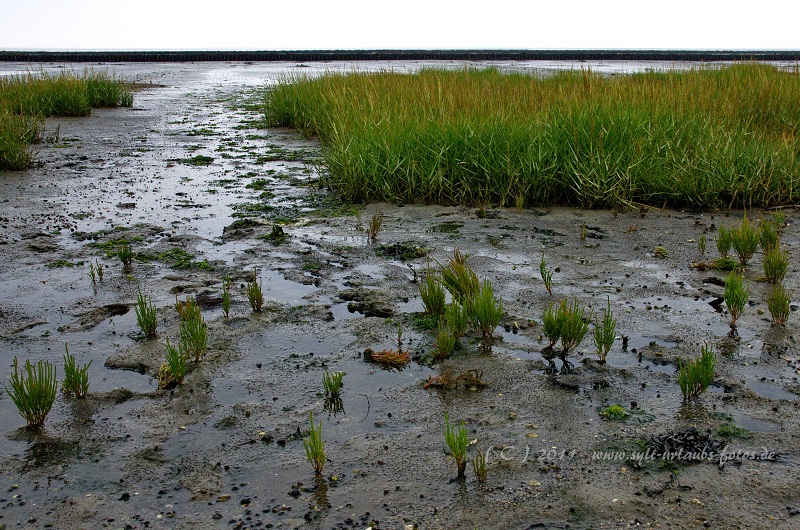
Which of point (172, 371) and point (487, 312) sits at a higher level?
point (487, 312)

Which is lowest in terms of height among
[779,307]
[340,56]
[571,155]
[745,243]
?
[779,307]

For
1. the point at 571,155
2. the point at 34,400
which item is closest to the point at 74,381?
the point at 34,400

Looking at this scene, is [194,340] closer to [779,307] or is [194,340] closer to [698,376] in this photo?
[698,376]

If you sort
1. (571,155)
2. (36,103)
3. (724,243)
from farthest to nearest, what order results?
(36,103) < (571,155) < (724,243)

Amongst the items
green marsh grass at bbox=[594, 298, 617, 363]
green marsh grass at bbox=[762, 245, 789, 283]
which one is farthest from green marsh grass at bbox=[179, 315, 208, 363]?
green marsh grass at bbox=[762, 245, 789, 283]

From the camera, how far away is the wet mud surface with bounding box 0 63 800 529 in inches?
111

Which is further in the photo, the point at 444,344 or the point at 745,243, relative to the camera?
the point at 745,243

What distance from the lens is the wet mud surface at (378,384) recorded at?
281 cm

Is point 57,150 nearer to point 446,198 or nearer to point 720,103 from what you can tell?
point 446,198

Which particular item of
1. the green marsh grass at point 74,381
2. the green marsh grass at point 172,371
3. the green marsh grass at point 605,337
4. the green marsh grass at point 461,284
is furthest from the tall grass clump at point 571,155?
the green marsh grass at point 74,381

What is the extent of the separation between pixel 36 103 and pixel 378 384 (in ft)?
48.7

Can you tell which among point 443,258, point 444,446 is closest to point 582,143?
point 443,258

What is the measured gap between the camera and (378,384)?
3877 millimetres

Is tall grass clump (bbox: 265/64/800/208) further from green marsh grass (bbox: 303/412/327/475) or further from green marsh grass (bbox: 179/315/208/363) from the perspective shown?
green marsh grass (bbox: 303/412/327/475)
